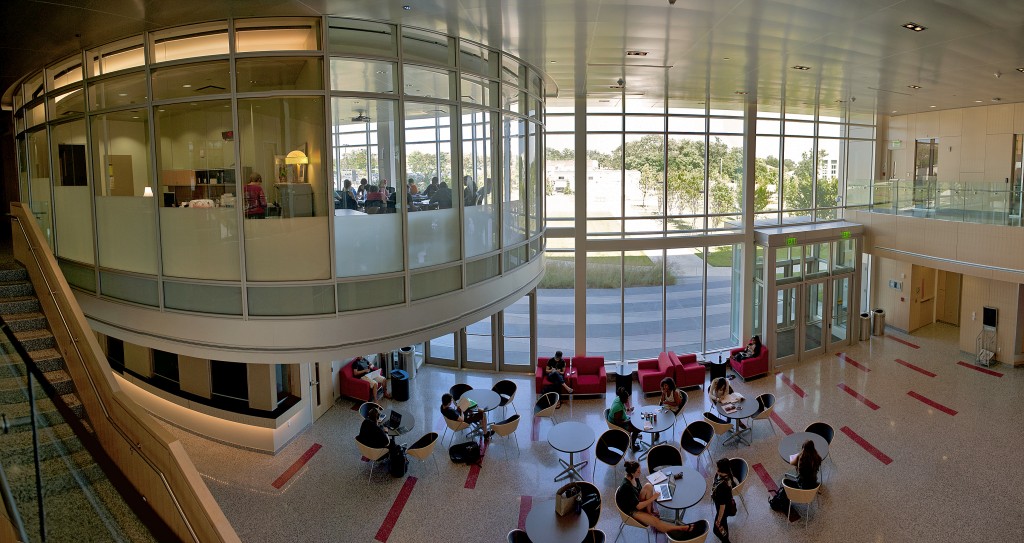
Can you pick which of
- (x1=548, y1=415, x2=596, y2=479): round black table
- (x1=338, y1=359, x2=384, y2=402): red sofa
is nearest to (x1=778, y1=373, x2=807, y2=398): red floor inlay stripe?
(x1=548, y1=415, x2=596, y2=479): round black table

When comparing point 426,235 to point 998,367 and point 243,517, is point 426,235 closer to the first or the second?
point 243,517

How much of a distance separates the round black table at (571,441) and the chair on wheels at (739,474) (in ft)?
6.89

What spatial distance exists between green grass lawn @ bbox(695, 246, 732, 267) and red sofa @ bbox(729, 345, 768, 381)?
2.40 metres

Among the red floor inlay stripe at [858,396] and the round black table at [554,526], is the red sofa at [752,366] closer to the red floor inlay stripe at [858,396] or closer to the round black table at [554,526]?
the red floor inlay stripe at [858,396]

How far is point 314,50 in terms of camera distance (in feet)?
22.0

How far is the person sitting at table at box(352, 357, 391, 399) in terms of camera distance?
1225 centimetres

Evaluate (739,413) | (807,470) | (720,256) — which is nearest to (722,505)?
(807,470)

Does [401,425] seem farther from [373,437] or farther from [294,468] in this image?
[294,468]

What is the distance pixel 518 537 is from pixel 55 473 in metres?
4.79

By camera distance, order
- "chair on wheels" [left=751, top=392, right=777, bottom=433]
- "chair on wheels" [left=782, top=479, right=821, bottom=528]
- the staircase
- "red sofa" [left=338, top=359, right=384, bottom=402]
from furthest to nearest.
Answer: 1. "red sofa" [left=338, top=359, right=384, bottom=402]
2. "chair on wheels" [left=751, top=392, right=777, bottom=433]
3. "chair on wheels" [left=782, top=479, right=821, bottom=528]
4. the staircase

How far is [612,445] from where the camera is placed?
937 centimetres

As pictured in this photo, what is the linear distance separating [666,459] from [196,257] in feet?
23.7

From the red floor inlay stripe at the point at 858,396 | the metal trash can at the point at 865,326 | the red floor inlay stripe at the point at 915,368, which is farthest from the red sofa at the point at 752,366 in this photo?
the metal trash can at the point at 865,326

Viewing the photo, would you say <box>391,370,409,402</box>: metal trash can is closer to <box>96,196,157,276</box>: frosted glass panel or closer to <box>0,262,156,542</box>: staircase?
<box>96,196,157,276</box>: frosted glass panel
